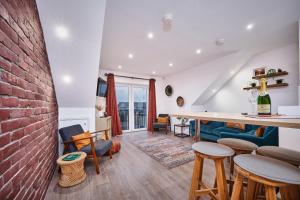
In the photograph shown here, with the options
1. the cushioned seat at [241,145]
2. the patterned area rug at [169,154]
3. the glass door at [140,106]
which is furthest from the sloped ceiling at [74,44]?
the glass door at [140,106]

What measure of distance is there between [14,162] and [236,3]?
288 centimetres

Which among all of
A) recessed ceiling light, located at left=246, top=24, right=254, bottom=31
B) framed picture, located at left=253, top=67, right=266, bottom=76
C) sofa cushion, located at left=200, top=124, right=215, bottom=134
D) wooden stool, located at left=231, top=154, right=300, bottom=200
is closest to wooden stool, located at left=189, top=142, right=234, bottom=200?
wooden stool, located at left=231, top=154, right=300, bottom=200

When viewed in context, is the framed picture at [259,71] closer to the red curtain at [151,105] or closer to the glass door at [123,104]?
the red curtain at [151,105]

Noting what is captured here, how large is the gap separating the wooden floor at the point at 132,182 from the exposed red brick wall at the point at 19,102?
1.56 feet

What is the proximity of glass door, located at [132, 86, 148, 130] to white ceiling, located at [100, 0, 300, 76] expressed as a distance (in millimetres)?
2210

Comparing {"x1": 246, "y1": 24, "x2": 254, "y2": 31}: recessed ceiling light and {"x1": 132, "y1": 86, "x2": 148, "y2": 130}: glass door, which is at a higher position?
{"x1": 246, "y1": 24, "x2": 254, "y2": 31}: recessed ceiling light

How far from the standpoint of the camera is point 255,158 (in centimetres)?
85

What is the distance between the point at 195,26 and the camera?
2111mm

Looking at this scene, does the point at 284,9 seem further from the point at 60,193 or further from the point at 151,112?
the point at 151,112

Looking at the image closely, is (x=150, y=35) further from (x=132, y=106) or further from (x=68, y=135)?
(x=132, y=106)

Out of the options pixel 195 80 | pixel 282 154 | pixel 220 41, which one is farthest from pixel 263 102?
pixel 195 80

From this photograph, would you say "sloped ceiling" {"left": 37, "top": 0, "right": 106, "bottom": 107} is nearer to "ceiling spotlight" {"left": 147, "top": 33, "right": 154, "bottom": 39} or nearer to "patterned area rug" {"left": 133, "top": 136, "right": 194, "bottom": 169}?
"ceiling spotlight" {"left": 147, "top": 33, "right": 154, "bottom": 39}

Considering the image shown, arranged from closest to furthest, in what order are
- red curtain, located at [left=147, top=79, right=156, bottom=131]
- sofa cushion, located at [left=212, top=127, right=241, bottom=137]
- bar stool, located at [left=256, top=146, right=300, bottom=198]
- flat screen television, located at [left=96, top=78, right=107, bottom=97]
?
1. bar stool, located at [left=256, top=146, right=300, bottom=198]
2. sofa cushion, located at [left=212, top=127, right=241, bottom=137]
3. flat screen television, located at [left=96, top=78, right=107, bottom=97]
4. red curtain, located at [left=147, top=79, right=156, bottom=131]

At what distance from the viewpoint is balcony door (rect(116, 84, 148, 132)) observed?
199 inches
